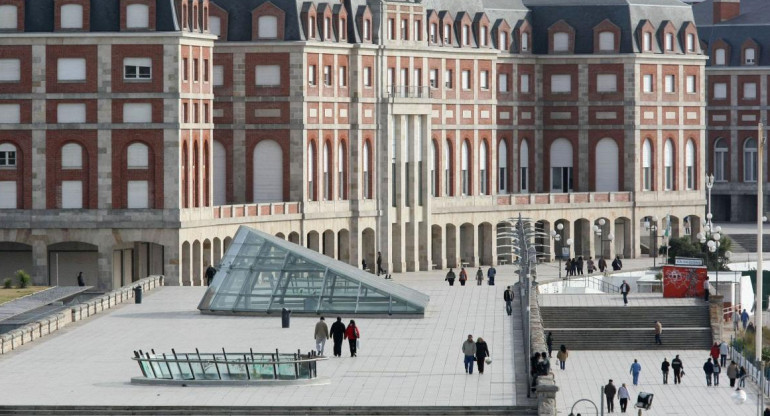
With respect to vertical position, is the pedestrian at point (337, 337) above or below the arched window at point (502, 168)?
below

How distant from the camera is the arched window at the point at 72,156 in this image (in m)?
105

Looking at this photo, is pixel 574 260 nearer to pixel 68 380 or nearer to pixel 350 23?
pixel 350 23

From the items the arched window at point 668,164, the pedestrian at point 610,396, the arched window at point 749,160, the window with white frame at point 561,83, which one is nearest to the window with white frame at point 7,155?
the pedestrian at point 610,396

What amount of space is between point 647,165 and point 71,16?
4794cm

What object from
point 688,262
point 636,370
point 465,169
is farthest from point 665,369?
point 465,169

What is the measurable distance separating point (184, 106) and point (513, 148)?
3906 cm

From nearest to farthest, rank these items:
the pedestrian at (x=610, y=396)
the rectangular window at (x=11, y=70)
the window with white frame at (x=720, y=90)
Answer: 1. the pedestrian at (x=610, y=396)
2. the rectangular window at (x=11, y=70)
3. the window with white frame at (x=720, y=90)

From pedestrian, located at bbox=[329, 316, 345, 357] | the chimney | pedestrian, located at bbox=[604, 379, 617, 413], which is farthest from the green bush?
the chimney

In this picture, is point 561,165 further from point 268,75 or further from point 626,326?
point 626,326

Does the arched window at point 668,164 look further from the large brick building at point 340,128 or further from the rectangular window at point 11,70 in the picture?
the rectangular window at point 11,70

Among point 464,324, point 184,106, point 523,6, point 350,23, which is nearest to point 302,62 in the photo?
point 350,23

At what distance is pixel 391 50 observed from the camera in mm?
127812

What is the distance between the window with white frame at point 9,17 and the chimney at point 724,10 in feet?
237

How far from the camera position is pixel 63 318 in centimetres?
8169
